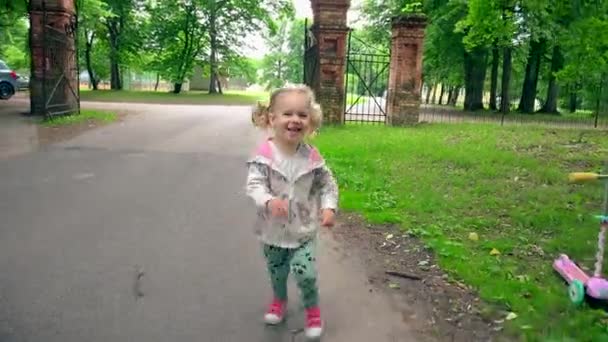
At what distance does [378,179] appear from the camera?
8586 millimetres

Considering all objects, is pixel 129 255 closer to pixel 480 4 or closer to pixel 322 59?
pixel 480 4

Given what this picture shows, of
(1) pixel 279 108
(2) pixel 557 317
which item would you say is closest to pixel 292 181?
(1) pixel 279 108

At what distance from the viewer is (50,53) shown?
16.3 m

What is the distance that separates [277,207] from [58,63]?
1568 centimetres

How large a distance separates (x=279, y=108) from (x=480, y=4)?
10.8 meters

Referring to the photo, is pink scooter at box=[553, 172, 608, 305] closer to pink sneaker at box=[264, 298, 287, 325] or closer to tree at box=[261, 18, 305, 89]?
pink sneaker at box=[264, 298, 287, 325]

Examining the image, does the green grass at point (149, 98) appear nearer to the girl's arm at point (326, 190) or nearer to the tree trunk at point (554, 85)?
the tree trunk at point (554, 85)

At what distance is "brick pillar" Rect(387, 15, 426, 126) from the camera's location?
16.4m

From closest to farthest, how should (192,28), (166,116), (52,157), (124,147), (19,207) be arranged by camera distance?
(19,207), (52,157), (124,147), (166,116), (192,28)

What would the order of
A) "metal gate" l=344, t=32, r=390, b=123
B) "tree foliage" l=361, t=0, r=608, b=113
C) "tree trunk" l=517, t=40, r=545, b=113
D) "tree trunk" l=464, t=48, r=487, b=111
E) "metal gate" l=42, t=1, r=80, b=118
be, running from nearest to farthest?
1. "tree foliage" l=361, t=0, r=608, b=113
2. "metal gate" l=42, t=1, r=80, b=118
3. "metal gate" l=344, t=32, r=390, b=123
4. "tree trunk" l=517, t=40, r=545, b=113
5. "tree trunk" l=464, t=48, r=487, b=111

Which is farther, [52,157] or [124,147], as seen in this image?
[124,147]

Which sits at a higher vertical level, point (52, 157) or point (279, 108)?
point (279, 108)

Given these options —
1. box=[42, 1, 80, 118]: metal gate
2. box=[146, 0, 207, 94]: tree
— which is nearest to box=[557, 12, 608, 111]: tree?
box=[42, 1, 80, 118]: metal gate

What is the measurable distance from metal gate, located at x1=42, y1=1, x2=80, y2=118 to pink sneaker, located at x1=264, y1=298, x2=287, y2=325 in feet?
46.5
